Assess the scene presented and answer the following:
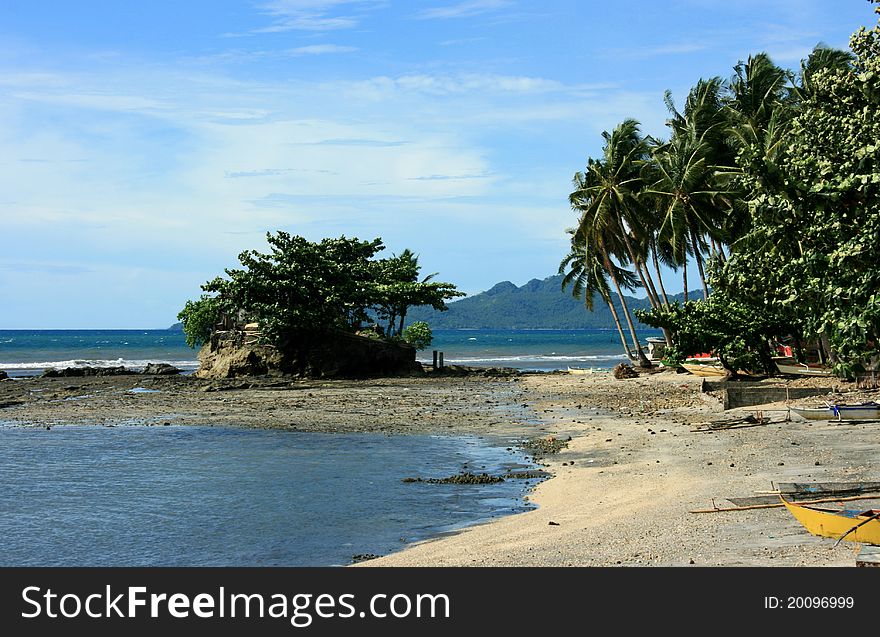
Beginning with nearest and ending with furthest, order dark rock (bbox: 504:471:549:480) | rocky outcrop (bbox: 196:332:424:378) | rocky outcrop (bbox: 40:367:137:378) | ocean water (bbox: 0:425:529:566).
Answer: ocean water (bbox: 0:425:529:566), dark rock (bbox: 504:471:549:480), rocky outcrop (bbox: 196:332:424:378), rocky outcrop (bbox: 40:367:137:378)

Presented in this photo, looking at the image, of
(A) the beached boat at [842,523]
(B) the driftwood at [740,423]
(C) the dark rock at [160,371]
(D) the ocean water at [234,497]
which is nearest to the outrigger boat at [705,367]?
(B) the driftwood at [740,423]

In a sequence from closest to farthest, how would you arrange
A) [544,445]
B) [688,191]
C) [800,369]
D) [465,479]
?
[465,479]
[544,445]
[800,369]
[688,191]

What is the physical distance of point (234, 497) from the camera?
14570 mm

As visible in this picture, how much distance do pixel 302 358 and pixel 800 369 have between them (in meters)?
24.7

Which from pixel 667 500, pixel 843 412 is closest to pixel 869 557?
A: pixel 667 500

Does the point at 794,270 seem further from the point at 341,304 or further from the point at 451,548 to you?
the point at 341,304

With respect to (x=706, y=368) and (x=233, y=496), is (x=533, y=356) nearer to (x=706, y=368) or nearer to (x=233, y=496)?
(x=706, y=368)

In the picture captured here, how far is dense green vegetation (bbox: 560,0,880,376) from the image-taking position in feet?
36.6

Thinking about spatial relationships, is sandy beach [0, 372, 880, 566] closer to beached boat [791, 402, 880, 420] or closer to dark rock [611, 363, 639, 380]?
beached boat [791, 402, 880, 420]

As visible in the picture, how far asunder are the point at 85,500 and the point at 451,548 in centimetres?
702

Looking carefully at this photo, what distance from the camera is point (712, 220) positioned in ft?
126

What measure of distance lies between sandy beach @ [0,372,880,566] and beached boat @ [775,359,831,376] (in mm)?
3090

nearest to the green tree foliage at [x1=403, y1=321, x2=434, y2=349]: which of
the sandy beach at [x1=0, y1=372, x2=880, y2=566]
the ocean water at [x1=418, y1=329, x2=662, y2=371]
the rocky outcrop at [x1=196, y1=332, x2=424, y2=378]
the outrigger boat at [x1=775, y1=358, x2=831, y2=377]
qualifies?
the rocky outcrop at [x1=196, y1=332, x2=424, y2=378]
